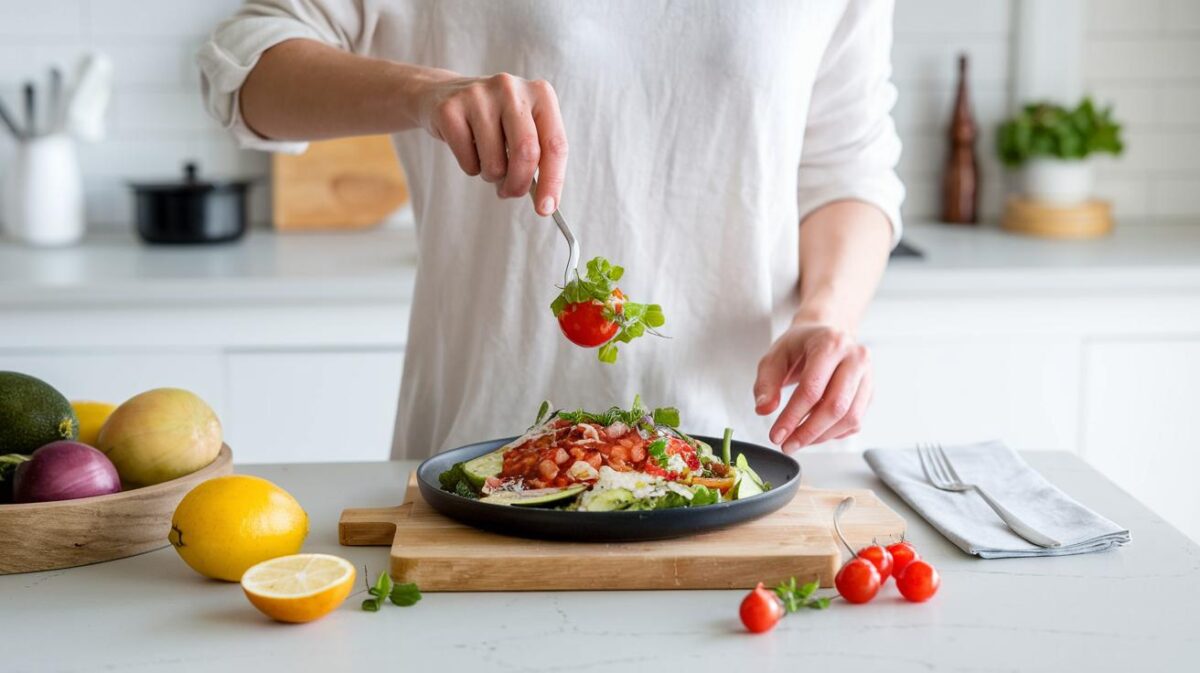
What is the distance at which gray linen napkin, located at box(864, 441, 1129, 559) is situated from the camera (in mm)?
1160

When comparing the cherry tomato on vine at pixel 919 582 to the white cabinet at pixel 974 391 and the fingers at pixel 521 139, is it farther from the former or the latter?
A: the white cabinet at pixel 974 391

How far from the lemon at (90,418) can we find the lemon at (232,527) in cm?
24

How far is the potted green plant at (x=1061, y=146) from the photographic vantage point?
2.84m

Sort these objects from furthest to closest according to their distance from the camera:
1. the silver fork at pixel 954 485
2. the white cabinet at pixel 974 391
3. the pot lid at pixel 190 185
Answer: the pot lid at pixel 190 185 → the white cabinet at pixel 974 391 → the silver fork at pixel 954 485

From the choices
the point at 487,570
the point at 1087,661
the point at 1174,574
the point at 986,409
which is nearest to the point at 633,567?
the point at 487,570

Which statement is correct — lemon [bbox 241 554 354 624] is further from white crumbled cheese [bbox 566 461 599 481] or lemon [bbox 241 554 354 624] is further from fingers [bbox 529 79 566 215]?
fingers [bbox 529 79 566 215]

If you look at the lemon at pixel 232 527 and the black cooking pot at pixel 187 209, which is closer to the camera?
the lemon at pixel 232 527

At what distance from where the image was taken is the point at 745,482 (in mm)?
1175

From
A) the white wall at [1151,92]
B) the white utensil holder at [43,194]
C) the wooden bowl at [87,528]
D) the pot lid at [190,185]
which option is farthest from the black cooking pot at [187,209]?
the white wall at [1151,92]

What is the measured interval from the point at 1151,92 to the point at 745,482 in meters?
2.29

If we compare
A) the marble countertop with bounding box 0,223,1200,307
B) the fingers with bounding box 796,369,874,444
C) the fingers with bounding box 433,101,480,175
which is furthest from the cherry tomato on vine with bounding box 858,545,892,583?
the marble countertop with bounding box 0,223,1200,307

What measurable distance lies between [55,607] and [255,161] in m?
2.06

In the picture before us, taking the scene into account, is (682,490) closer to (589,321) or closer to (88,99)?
(589,321)

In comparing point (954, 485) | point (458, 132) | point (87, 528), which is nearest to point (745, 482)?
point (954, 485)
